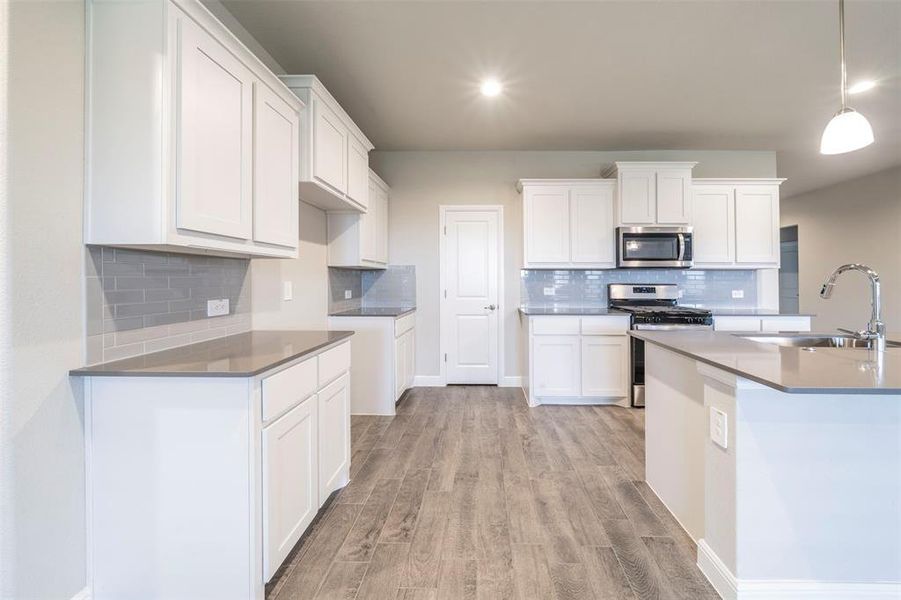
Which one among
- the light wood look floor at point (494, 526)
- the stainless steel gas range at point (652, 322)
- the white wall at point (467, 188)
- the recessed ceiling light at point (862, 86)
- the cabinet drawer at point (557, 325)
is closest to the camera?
the light wood look floor at point (494, 526)

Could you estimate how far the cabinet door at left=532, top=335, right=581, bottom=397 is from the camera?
417 centimetres

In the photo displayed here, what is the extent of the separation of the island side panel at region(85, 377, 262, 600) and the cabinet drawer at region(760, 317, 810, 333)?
14.5 feet

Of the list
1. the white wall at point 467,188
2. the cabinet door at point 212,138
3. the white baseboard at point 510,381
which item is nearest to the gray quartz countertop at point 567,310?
the white wall at point 467,188

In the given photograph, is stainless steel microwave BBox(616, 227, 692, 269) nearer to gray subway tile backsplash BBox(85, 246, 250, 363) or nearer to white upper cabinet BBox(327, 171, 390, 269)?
white upper cabinet BBox(327, 171, 390, 269)

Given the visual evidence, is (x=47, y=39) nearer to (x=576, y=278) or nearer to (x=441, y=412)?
(x=441, y=412)

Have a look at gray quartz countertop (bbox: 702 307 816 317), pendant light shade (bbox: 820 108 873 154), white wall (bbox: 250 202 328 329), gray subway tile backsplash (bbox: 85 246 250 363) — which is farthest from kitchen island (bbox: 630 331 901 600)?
gray quartz countertop (bbox: 702 307 816 317)

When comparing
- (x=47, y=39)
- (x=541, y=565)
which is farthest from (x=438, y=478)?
(x=47, y=39)

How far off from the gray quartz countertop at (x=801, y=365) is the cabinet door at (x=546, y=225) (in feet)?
7.94

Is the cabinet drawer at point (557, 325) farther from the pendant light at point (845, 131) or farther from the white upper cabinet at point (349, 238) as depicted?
the pendant light at point (845, 131)

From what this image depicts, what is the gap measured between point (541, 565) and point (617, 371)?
265 centimetres

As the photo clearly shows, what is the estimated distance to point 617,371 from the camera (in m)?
4.14

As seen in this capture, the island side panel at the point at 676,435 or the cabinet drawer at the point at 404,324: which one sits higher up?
the cabinet drawer at the point at 404,324

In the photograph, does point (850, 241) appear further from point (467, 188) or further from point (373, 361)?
point (373, 361)

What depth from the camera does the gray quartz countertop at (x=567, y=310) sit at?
4.18m
